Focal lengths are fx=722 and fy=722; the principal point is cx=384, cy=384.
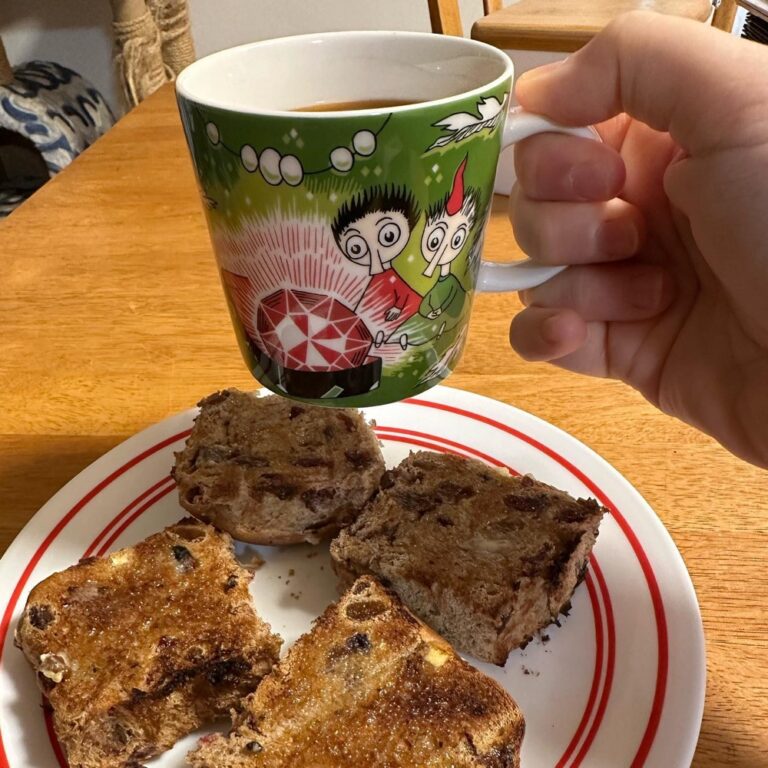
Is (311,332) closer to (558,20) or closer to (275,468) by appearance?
(275,468)

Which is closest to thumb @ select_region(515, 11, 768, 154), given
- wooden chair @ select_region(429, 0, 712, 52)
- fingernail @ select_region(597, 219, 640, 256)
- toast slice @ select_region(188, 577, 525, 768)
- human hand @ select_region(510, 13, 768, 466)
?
human hand @ select_region(510, 13, 768, 466)

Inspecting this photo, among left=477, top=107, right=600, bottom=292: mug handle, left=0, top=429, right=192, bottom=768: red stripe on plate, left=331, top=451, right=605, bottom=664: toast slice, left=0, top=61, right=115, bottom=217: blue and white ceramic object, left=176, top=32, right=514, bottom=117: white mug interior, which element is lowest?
left=0, top=61, right=115, bottom=217: blue and white ceramic object

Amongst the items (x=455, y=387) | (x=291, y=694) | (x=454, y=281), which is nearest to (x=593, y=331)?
(x=455, y=387)

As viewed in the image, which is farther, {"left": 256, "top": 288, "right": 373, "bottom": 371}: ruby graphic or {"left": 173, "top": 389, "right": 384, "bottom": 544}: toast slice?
{"left": 173, "top": 389, "right": 384, "bottom": 544}: toast slice

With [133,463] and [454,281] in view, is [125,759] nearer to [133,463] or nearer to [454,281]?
[133,463]

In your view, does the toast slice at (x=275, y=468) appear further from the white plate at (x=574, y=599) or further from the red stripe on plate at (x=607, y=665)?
the red stripe on plate at (x=607, y=665)

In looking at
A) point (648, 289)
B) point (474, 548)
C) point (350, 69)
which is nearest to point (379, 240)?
point (350, 69)

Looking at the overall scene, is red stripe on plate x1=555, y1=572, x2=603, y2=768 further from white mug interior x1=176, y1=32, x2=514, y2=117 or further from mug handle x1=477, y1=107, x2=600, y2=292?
white mug interior x1=176, y1=32, x2=514, y2=117
